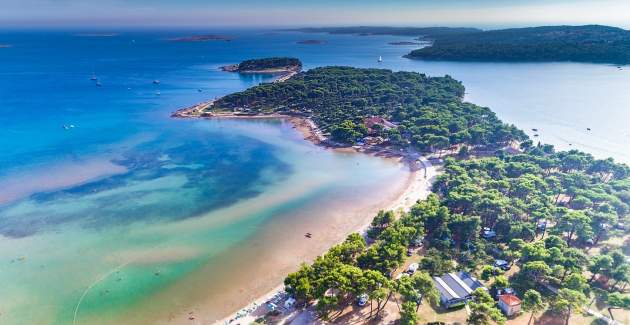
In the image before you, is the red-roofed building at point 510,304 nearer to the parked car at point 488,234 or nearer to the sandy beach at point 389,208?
the parked car at point 488,234

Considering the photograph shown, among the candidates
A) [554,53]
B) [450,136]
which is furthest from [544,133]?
[554,53]

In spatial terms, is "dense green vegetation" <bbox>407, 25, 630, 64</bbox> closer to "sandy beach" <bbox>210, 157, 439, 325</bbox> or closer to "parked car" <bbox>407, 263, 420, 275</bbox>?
"sandy beach" <bbox>210, 157, 439, 325</bbox>

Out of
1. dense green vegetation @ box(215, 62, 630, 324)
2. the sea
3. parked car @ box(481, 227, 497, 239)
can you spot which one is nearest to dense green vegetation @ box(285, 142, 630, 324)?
dense green vegetation @ box(215, 62, 630, 324)

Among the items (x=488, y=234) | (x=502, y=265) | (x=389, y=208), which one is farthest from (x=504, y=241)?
(x=389, y=208)

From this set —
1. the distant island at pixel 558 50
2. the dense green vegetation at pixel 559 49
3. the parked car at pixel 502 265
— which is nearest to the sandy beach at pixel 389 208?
the parked car at pixel 502 265

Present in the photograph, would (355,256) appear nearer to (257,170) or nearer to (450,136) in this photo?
(257,170)
